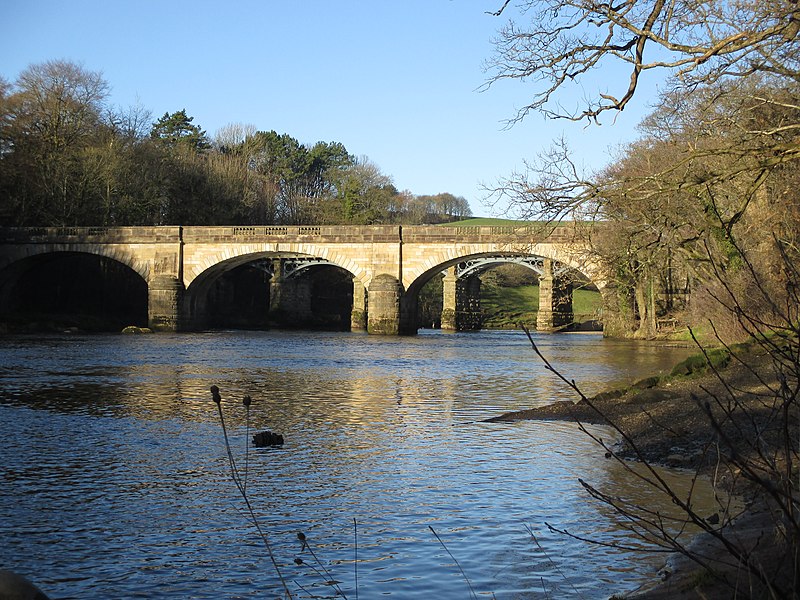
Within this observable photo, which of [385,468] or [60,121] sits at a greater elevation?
[60,121]

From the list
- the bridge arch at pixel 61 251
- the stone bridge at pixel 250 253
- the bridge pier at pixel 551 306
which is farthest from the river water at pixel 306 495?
the bridge pier at pixel 551 306

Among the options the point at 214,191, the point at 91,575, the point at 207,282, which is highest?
the point at 214,191

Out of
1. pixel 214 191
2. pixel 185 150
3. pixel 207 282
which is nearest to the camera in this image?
pixel 207 282

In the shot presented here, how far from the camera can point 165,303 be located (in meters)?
48.7

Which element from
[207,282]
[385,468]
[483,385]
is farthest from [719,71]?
[207,282]

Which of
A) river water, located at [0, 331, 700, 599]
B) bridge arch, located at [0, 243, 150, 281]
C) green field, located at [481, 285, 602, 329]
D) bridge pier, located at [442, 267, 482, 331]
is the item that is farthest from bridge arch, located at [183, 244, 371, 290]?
river water, located at [0, 331, 700, 599]

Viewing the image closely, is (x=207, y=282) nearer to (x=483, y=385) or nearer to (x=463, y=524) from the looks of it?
(x=483, y=385)

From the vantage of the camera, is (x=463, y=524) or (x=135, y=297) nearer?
(x=463, y=524)

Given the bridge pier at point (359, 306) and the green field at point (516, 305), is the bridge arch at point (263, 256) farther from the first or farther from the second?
the green field at point (516, 305)

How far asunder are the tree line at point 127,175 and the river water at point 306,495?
1312 inches

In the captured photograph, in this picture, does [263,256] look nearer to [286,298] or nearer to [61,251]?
[286,298]

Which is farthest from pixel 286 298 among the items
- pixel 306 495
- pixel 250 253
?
pixel 306 495

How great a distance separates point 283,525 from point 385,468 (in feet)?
8.20

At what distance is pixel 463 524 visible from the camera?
7094mm
